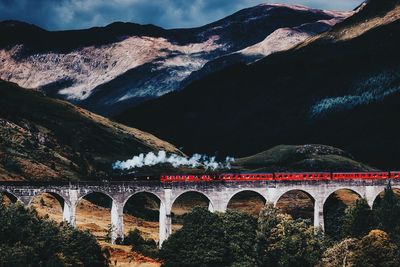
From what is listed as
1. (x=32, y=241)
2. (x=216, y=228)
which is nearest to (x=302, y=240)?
(x=216, y=228)

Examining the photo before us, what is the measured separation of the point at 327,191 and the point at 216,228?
97.3 ft

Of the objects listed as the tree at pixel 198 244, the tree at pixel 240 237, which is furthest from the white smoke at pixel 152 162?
the tree at pixel 198 244

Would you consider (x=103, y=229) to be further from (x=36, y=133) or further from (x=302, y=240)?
(x=36, y=133)

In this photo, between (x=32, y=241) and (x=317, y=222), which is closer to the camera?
(x=32, y=241)

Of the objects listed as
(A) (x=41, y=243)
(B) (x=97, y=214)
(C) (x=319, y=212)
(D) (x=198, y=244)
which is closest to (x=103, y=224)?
(B) (x=97, y=214)

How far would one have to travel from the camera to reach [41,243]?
242ft

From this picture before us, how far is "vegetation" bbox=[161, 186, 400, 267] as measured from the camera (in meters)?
76.4

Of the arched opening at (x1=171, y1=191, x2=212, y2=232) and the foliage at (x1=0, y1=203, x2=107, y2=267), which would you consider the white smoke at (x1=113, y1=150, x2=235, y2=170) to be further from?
the foliage at (x1=0, y1=203, x2=107, y2=267)

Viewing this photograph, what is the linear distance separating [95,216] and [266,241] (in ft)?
178

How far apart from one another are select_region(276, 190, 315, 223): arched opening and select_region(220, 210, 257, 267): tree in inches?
1551

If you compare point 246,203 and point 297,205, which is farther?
point 246,203

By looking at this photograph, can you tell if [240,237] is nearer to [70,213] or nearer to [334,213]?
[70,213]

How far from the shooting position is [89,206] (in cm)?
13362

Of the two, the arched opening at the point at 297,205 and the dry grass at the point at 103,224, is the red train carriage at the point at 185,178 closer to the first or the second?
the dry grass at the point at 103,224
